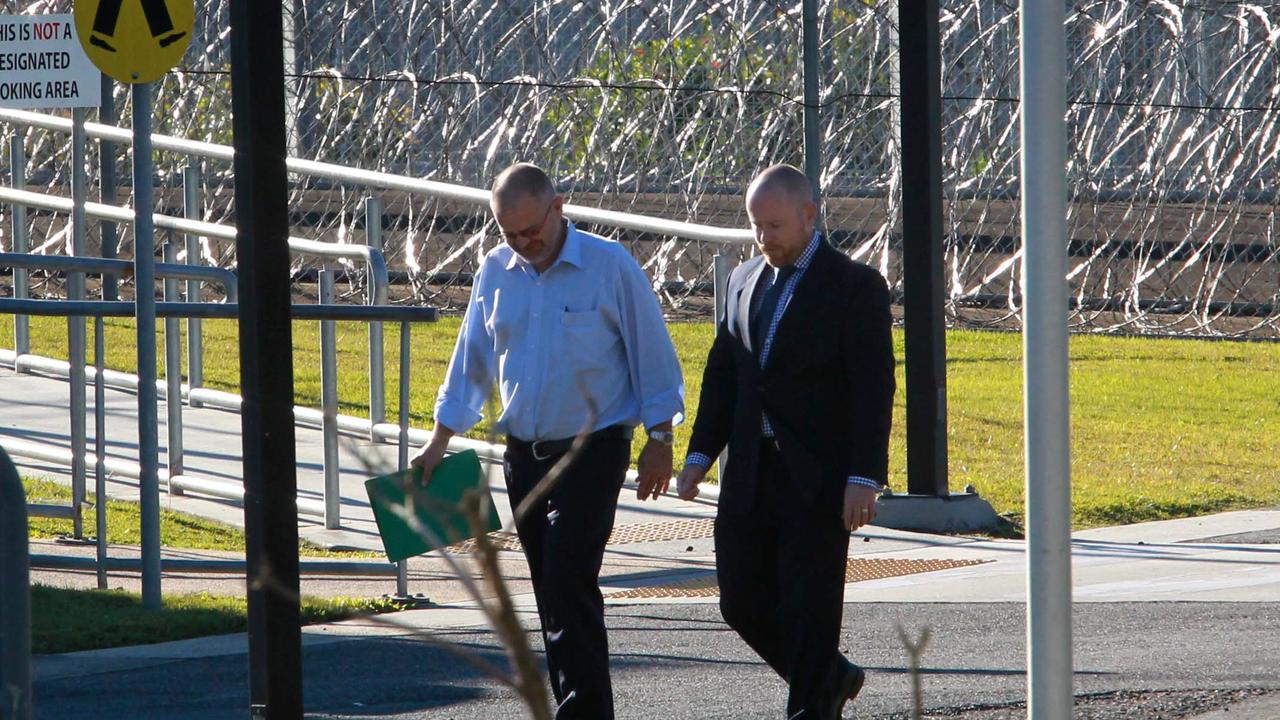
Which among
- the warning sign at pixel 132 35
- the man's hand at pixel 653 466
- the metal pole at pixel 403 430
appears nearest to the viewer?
the man's hand at pixel 653 466

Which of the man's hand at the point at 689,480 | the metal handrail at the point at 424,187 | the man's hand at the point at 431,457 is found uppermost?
the metal handrail at the point at 424,187

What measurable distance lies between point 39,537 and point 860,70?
9151mm

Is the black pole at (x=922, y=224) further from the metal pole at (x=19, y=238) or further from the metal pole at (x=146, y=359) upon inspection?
the metal pole at (x=19, y=238)

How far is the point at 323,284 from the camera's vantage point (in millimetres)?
9078

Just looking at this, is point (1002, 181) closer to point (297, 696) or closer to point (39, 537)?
point (39, 537)

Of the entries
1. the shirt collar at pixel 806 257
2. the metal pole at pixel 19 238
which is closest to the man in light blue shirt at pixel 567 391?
the shirt collar at pixel 806 257

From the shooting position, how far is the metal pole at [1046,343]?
3047 mm

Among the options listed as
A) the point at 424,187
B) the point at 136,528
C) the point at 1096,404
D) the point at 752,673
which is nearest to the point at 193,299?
the point at 424,187

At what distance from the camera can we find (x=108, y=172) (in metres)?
8.98

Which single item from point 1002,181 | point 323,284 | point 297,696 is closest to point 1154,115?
point 1002,181

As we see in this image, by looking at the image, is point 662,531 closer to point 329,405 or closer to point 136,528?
point 329,405

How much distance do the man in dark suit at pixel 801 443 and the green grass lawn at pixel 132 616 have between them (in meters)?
1.88

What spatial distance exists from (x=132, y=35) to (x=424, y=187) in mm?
3613

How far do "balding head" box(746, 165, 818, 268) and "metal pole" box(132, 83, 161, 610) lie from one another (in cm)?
285
